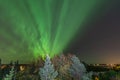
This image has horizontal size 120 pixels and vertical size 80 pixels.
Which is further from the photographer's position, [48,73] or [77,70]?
[77,70]

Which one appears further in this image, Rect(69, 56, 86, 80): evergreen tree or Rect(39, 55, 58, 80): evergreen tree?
Rect(69, 56, 86, 80): evergreen tree

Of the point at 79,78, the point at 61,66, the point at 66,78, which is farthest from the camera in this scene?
the point at 61,66

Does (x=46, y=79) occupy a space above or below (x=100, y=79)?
below

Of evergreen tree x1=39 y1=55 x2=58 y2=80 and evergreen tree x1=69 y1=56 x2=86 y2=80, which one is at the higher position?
evergreen tree x1=69 y1=56 x2=86 y2=80

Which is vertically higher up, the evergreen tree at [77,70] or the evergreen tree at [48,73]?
the evergreen tree at [77,70]

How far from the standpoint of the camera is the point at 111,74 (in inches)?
1214

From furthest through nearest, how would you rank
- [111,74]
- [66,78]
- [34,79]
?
1. [111,74]
2. [66,78]
3. [34,79]

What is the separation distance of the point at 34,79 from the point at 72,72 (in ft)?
14.2

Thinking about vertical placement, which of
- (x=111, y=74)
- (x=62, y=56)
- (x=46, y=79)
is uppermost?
(x=62, y=56)

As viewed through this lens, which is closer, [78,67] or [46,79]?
[46,79]

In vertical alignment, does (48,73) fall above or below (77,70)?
below

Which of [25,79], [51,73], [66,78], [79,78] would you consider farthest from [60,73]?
[51,73]

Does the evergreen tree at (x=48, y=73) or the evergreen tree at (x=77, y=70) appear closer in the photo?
the evergreen tree at (x=48, y=73)

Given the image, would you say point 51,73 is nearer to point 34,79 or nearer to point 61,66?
point 34,79
